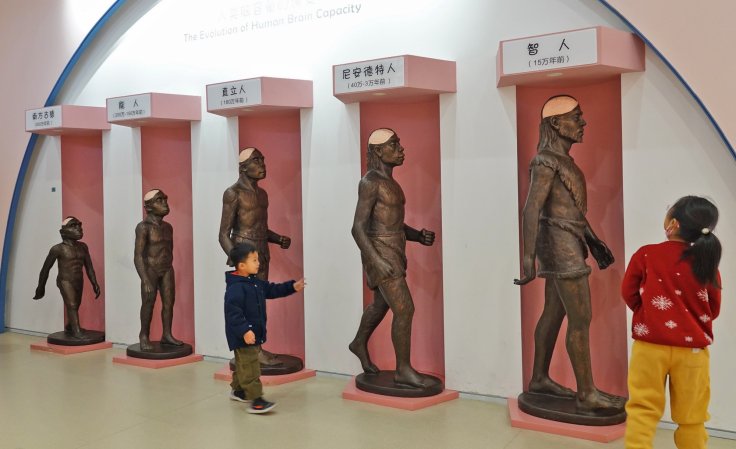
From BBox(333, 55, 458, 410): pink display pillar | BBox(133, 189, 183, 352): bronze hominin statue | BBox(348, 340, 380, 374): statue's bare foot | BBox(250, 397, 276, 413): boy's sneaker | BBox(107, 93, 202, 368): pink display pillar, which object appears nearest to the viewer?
BBox(250, 397, 276, 413): boy's sneaker

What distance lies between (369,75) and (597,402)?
3.07 m

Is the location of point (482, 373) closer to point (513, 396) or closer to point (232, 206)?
point (513, 396)

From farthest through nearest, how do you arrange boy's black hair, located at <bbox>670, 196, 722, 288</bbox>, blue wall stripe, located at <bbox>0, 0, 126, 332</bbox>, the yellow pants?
blue wall stripe, located at <bbox>0, 0, 126, 332</bbox> < the yellow pants < boy's black hair, located at <bbox>670, 196, 722, 288</bbox>

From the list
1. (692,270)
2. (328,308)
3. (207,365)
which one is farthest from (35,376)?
(692,270)

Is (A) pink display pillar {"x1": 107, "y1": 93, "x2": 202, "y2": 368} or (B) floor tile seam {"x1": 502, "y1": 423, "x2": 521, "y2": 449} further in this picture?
(A) pink display pillar {"x1": 107, "y1": 93, "x2": 202, "y2": 368}

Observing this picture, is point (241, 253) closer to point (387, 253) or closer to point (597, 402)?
point (387, 253)

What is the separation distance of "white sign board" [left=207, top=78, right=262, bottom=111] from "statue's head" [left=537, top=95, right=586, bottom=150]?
110 inches

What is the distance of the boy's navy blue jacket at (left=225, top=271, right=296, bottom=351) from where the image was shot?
6.39 meters

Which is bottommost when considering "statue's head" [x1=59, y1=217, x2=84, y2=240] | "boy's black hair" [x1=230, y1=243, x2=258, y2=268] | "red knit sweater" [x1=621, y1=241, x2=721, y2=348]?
"red knit sweater" [x1=621, y1=241, x2=721, y2=348]

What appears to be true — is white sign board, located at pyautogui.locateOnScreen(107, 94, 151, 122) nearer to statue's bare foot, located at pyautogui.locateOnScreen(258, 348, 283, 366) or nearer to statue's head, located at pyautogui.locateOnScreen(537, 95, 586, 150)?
statue's bare foot, located at pyautogui.locateOnScreen(258, 348, 283, 366)

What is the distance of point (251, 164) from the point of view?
25.4ft

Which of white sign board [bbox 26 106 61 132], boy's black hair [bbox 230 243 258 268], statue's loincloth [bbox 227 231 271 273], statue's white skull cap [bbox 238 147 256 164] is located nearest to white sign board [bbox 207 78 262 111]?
statue's white skull cap [bbox 238 147 256 164]

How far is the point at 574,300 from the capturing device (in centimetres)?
595

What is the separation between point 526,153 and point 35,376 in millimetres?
5280
